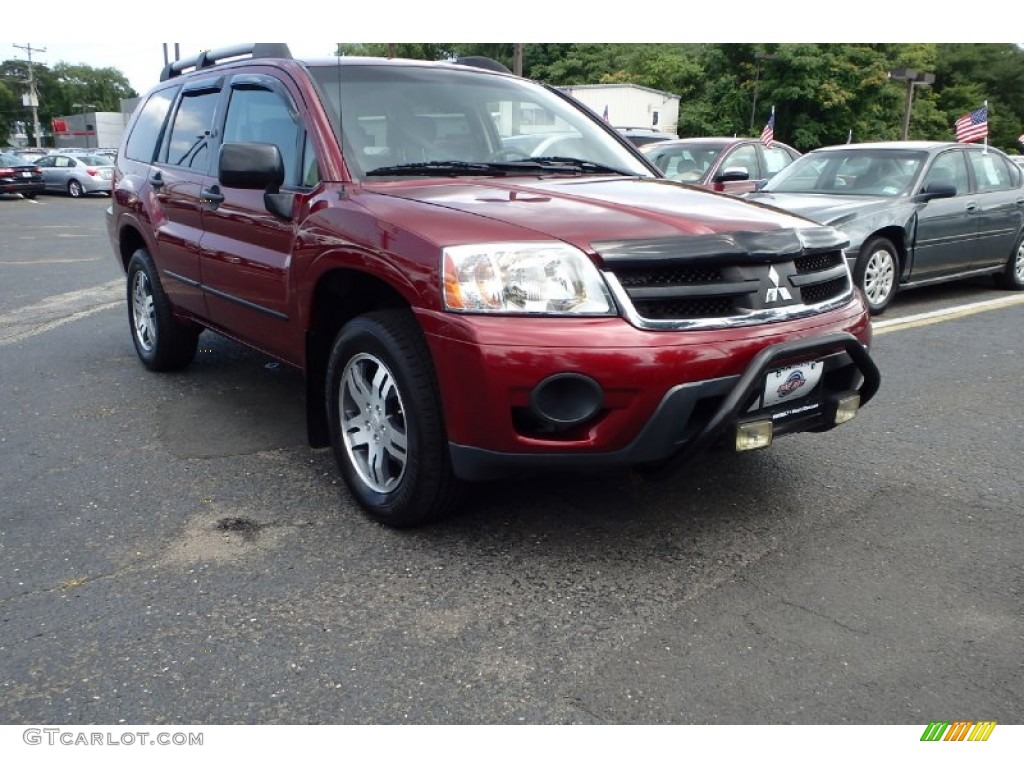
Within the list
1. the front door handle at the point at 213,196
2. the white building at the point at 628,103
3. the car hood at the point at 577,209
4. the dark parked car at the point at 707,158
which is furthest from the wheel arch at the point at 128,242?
the white building at the point at 628,103

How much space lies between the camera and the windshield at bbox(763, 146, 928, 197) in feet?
27.5

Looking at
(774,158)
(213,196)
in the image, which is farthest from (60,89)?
(213,196)

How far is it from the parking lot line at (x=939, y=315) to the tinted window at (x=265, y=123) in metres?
4.77

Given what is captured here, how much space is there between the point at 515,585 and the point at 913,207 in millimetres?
6424

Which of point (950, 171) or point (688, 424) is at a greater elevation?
point (950, 171)

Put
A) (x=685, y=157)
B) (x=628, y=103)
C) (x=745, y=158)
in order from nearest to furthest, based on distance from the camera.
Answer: (x=685, y=157) < (x=745, y=158) < (x=628, y=103)

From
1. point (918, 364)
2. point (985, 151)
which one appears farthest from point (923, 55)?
point (918, 364)

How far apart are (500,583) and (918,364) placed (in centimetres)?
407

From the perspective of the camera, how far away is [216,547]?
3367 mm

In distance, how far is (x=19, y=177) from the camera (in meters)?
27.4

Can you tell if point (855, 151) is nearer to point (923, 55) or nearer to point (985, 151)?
point (985, 151)

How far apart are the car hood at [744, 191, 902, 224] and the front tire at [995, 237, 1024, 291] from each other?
7.25 feet

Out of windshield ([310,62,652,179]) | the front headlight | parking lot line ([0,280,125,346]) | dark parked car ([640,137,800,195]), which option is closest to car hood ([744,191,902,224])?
dark parked car ([640,137,800,195])
